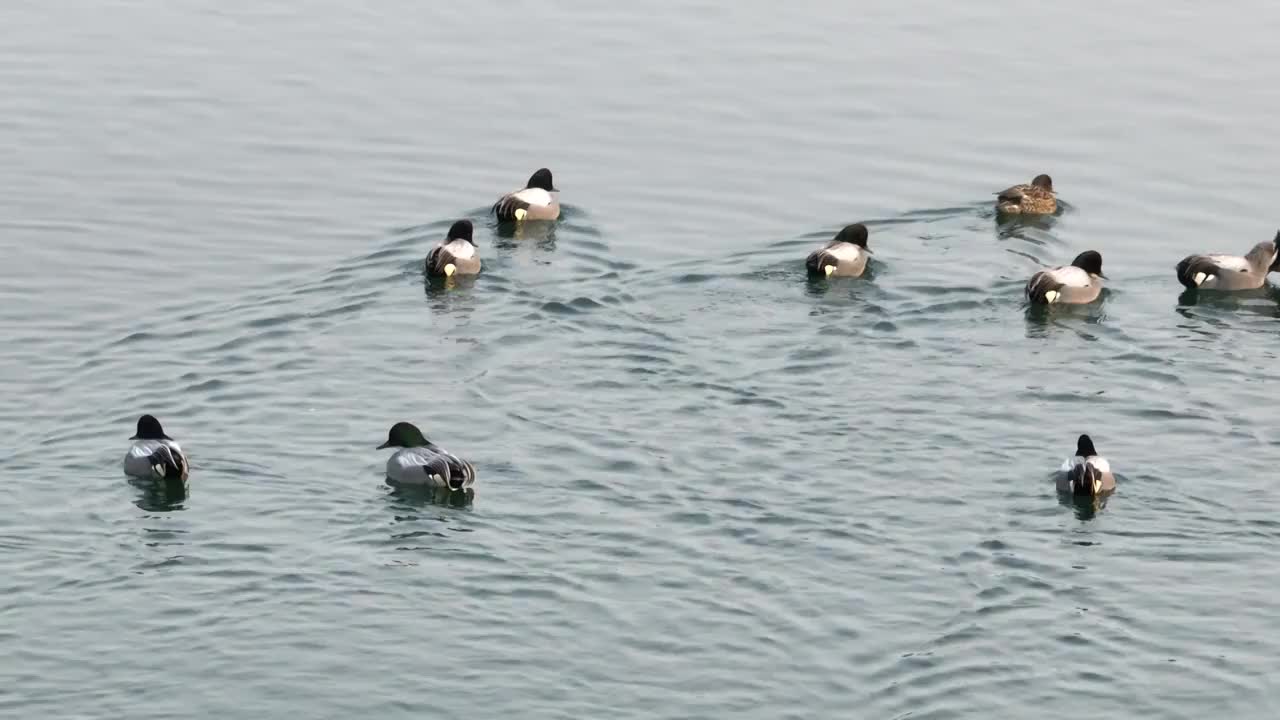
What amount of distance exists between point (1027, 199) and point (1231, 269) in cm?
362

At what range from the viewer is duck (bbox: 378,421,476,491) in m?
23.2

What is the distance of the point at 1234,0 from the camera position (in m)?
47.0

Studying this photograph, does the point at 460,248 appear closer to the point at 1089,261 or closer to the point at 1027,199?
the point at 1089,261

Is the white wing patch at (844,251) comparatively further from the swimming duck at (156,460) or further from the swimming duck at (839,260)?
the swimming duck at (156,460)

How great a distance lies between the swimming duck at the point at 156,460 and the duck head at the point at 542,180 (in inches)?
437

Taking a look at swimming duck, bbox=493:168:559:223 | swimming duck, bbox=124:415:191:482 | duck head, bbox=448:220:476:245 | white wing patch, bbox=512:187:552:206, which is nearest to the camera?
swimming duck, bbox=124:415:191:482

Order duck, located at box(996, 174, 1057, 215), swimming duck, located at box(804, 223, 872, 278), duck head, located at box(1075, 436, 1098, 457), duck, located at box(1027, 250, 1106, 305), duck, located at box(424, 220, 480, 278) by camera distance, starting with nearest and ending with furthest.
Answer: duck head, located at box(1075, 436, 1098, 457) → duck, located at box(1027, 250, 1106, 305) → duck, located at box(424, 220, 480, 278) → swimming duck, located at box(804, 223, 872, 278) → duck, located at box(996, 174, 1057, 215)

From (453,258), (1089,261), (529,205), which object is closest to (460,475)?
(453,258)

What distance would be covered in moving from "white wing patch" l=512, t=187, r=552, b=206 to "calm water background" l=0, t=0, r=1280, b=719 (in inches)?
18.6

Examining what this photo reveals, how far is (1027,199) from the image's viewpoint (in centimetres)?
3369

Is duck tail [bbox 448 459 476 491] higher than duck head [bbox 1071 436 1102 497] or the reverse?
higher

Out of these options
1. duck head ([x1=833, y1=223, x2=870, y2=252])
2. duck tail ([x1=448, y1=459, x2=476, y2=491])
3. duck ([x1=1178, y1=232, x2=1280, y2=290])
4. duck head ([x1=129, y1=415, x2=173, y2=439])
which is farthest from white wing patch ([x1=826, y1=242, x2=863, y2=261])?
duck head ([x1=129, y1=415, x2=173, y2=439])

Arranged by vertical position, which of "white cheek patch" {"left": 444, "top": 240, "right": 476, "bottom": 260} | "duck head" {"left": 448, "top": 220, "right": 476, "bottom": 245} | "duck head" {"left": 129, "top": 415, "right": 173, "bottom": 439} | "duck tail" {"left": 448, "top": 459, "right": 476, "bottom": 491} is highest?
"duck head" {"left": 448, "top": 220, "right": 476, "bottom": 245}

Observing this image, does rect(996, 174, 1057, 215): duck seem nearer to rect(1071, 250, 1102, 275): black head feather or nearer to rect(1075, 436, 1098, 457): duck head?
rect(1071, 250, 1102, 275): black head feather
